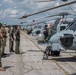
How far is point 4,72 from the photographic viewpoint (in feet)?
36.9

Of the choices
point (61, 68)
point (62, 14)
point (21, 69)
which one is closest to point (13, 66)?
point (21, 69)

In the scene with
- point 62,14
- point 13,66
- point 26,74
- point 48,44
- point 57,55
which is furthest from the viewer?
point 62,14

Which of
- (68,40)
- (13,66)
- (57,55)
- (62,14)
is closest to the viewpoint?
(13,66)

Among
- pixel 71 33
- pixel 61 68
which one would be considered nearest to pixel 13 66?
pixel 61 68

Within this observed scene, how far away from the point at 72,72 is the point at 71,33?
2914 mm

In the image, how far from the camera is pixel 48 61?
1440 cm

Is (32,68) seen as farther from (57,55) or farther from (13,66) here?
(57,55)

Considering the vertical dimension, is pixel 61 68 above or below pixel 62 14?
below

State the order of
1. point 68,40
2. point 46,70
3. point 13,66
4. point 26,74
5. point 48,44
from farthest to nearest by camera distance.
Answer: point 48,44, point 68,40, point 13,66, point 46,70, point 26,74

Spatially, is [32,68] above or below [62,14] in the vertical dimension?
below

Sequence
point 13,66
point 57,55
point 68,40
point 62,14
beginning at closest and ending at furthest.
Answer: point 13,66 < point 68,40 < point 57,55 < point 62,14

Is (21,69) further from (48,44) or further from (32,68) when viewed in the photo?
(48,44)

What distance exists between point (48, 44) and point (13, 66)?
2.87 m

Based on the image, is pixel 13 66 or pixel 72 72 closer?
pixel 72 72
